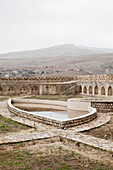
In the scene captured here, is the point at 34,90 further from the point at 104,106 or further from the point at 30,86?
the point at 104,106

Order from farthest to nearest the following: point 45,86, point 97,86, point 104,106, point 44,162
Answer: point 45,86, point 97,86, point 104,106, point 44,162

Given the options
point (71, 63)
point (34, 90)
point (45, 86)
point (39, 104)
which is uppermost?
point (71, 63)

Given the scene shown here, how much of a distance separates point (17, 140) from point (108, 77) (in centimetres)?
2513

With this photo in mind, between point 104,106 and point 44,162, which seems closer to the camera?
point 44,162

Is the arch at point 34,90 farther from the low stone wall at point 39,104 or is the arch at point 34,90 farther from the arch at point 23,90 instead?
the low stone wall at point 39,104

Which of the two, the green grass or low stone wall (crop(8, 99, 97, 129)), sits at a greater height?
low stone wall (crop(8, 99, 97, 129))

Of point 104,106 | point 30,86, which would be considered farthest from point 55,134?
point 30,86

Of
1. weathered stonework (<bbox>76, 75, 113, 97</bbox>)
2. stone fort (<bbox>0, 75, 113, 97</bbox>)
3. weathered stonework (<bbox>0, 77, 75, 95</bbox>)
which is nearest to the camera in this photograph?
Result: weathered stonework (<bbox>76, 75, 113, 97</bbox>)

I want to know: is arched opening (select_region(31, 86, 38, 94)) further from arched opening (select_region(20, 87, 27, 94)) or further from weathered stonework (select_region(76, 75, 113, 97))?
weathered stonework (select_region(76, 75, 113, 97))

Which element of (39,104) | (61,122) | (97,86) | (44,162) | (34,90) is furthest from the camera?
(34,90)

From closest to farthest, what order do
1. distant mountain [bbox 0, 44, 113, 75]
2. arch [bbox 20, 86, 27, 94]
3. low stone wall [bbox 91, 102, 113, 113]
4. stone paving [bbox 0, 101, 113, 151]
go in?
1. stone paving [bbox 0, 101, 113, 151]
2. low stone wall [bbox 91, 102, 113, 113]
3. arch [bbox 20, 86, 27, 94]
4. distant mountain [bbox 0, 44, 113, 75]

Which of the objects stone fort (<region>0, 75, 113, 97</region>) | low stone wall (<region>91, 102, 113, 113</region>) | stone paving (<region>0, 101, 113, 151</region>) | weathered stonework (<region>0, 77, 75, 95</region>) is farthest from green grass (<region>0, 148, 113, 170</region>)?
weathered stonework (<region>0, 77, 75, 95</region>)

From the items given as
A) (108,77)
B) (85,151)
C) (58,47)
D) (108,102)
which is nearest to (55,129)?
(85,151)

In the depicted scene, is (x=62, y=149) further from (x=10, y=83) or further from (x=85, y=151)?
(x=10, y=83)
